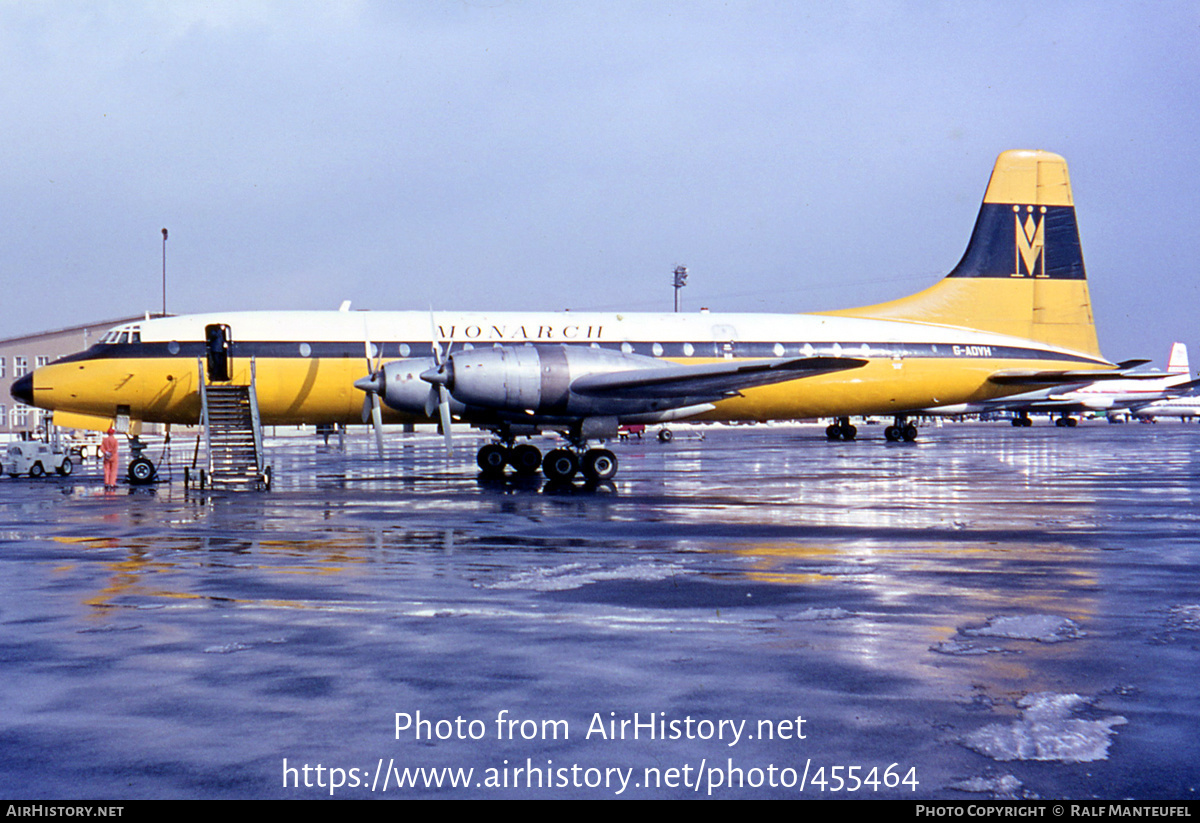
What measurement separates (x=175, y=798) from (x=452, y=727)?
5.21 feet

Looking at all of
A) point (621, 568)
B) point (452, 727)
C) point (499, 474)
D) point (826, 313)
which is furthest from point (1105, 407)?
point (452, 727)

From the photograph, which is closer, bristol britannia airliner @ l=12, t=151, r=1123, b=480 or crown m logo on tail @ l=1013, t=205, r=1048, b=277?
bristol britannia airliner @ l=12, t=151, r=1123, b=480

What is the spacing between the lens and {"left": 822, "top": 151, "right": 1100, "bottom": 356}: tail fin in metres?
35.0

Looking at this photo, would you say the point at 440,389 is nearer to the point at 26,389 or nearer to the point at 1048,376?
the point at 26,389

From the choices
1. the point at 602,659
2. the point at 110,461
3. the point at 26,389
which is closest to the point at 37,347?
the point at 26,389

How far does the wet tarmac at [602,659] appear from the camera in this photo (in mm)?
5031

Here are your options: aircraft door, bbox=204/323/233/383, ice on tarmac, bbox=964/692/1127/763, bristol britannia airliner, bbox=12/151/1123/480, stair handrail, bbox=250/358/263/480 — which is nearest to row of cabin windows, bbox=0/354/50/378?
bristol britannia airliner, bbox=12/151/1123/480

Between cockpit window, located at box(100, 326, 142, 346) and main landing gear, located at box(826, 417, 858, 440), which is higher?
cockpit window, located at box(100, 326, 142, 346)

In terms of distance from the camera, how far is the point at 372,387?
963 inches

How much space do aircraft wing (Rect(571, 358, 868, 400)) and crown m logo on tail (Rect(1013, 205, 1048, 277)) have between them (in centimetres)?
1602

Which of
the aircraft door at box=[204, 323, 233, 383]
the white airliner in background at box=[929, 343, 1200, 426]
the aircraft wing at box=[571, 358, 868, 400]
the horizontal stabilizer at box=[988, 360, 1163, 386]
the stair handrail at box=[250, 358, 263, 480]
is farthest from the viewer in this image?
the white airliner in background at box=[929, 343, 1200, 426]

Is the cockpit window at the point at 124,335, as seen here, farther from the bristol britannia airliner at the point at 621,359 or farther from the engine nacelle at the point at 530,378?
the engine nacelle at the point at 530,378

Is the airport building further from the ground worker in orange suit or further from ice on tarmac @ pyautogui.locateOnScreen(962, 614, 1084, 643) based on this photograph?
ice on tarmac @ pyautogui.locateOnScreen(962, 614, 1084, 643)

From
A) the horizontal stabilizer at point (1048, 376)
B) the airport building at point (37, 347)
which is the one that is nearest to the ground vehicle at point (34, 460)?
the horizontal stabilizer at point (1048, 376)
